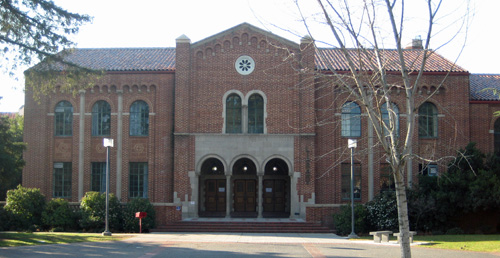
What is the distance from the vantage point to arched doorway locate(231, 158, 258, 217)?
99.5 feet

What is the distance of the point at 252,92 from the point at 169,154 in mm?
5781

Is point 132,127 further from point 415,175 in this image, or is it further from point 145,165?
point 415,175

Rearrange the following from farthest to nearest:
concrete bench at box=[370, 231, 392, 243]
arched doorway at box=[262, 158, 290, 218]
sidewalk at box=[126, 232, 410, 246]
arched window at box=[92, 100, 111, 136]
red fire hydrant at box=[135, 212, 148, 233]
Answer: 1. arched doorway at box=[262, 158, 290, 218]
2. arched window at box=[92, 100, 111, 136]
3. red fire hydrant at box=[135, 212, 148, 233]
4. sidewalk at box=[126, 232, 410, 246]
5. concrete bench at box=[370, 231, 392, 243]

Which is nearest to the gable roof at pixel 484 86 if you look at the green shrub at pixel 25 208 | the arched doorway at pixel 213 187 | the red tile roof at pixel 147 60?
the red tile roof at pixel 147 60

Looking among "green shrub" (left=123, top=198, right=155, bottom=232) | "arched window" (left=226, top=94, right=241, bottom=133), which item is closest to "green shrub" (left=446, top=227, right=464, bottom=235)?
"arched window" (left=226, top=94, right=241, bottom=133)

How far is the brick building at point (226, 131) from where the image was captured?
2833 cm

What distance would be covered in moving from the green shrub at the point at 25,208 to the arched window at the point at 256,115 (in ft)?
38.0

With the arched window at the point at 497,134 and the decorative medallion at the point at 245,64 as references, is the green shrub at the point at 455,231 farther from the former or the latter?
the decorative medallion at the point at 245,64

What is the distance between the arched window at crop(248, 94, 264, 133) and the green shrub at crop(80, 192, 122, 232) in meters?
8.27

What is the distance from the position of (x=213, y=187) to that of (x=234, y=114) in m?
4.67

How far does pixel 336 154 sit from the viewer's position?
95.0 ft

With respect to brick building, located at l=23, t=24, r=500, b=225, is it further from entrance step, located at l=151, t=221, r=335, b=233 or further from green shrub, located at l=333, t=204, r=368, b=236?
green shrub, located at l=333, t=204, r=368, b=236

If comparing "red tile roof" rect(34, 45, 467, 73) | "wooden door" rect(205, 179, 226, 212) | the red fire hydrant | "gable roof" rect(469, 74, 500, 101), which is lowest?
the red fire hydrant

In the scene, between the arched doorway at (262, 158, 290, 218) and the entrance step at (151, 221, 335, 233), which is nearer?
the entrance step at (151, 221, 335, 233)
